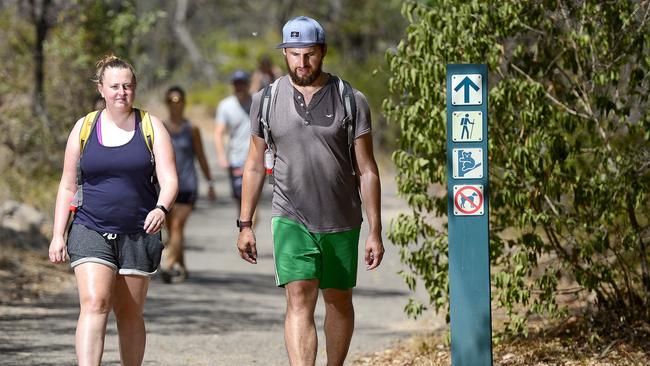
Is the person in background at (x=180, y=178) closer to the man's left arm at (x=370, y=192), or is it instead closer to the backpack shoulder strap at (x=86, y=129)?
the backpack shoulder strap at (x=86, y=129)

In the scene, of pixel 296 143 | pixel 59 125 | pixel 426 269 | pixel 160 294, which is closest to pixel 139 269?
pixel 296 143

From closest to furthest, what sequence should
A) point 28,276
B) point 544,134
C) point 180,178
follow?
point 544,134 < point 28,276 < point 180,178

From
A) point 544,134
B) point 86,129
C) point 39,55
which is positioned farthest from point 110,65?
point 39,55

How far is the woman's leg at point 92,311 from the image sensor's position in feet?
22.4

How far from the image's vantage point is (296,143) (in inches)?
270

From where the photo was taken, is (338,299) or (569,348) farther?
(569,348)

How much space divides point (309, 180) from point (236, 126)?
7.21 meters

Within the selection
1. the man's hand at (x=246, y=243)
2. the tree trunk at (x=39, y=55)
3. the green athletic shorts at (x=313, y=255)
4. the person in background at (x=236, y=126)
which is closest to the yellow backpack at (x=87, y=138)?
the man's hand at (x=246, y=243)

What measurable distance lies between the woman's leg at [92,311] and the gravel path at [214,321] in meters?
1.95

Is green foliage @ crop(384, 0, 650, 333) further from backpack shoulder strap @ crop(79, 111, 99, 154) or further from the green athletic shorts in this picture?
backpack shoulder strap @ crop(79, 111, 99, 154)

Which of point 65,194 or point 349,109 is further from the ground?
point 349,109

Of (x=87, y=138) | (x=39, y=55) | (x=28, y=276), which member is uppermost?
(x=39, y=55)

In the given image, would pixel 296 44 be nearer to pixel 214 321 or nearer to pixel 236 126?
pixel 214 321

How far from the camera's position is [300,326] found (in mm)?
6871
